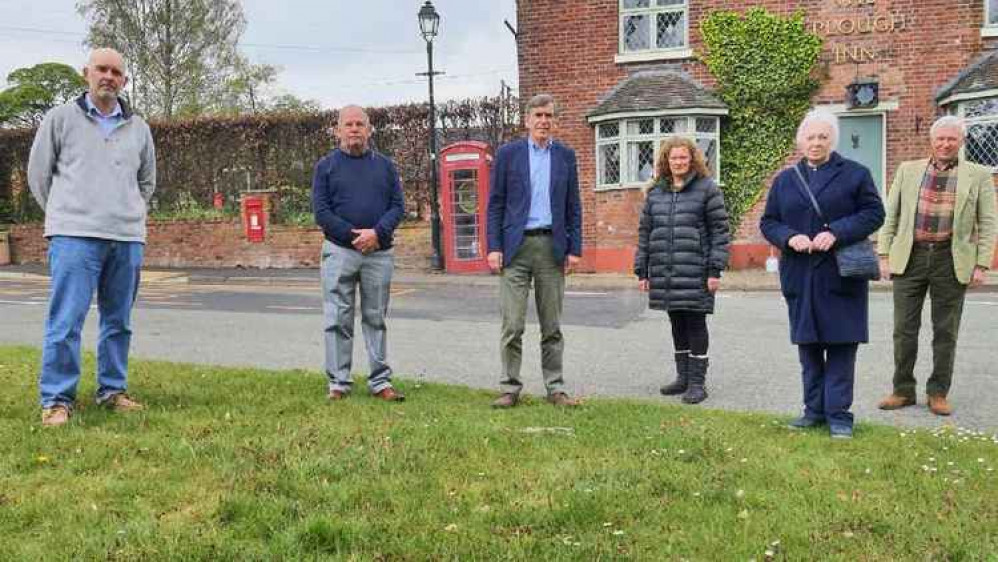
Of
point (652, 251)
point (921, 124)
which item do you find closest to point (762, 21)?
point (921, 124)

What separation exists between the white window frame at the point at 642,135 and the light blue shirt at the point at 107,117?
13959 mm

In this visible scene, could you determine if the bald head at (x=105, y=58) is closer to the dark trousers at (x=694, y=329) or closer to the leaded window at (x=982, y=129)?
the dark trousers at (x=694, y=329)

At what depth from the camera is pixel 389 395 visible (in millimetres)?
5770

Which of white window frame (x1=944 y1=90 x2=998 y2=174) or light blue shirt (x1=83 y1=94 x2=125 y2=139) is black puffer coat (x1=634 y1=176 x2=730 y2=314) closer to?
light blue shirt (x1=83 y1=94 x2=125 y2=139)

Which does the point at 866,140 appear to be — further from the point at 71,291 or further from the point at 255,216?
the point at 71,291

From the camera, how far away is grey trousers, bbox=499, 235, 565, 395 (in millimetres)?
5695

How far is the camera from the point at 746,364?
7719 millimetres

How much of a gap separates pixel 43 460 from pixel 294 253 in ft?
54.8

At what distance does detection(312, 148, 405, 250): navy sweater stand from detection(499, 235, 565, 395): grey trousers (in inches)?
36.8

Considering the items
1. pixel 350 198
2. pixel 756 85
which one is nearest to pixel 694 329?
pixel 350 198

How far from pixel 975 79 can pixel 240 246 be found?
1639 cm

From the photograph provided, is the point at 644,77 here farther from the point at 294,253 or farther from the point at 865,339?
the point at 865,339

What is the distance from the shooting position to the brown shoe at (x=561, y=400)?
225 inches

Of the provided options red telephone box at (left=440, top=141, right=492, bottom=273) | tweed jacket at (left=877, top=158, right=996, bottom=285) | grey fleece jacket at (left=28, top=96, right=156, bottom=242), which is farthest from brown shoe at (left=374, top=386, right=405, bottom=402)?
red telephone box at (left=440, top=141, right=492, bottom=273)
